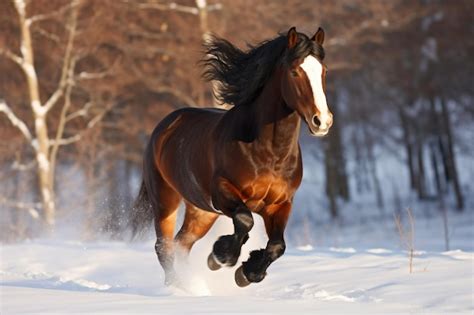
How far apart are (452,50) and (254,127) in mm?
20073

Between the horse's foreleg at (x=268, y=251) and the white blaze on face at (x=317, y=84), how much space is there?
1100 millimetres

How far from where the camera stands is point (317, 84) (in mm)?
5406

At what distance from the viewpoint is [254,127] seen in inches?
238

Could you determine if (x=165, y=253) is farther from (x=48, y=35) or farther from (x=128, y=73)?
(x=128, y=73)

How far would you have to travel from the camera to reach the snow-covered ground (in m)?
4.87

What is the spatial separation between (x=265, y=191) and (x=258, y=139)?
38 centimetres

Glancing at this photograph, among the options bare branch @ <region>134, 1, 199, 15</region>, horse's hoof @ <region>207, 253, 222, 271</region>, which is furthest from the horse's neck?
bare branch @ <region>134, 1, 199, 15</region>

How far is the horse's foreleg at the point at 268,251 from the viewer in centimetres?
597

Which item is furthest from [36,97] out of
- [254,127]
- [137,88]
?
[254,127]

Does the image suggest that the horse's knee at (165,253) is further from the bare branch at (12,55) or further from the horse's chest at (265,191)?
the bare branch at (12,55)

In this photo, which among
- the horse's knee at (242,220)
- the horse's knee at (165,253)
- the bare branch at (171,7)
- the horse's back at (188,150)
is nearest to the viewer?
the horse's knee at (242,220)

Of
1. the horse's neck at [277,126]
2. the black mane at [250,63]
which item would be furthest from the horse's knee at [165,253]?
the horse's neck at [277,126]

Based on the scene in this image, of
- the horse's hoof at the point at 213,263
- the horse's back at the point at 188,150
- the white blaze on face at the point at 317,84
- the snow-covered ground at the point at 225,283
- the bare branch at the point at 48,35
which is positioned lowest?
the snow-covered ground at the point at 225,283

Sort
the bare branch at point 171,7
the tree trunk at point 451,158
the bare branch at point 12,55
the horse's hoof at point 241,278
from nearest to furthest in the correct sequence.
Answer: the horse's hoof at point 241,278 < the bare branch at point 12,55 < the bare branch at point 171,7 < the tree trunk at point 451,158
